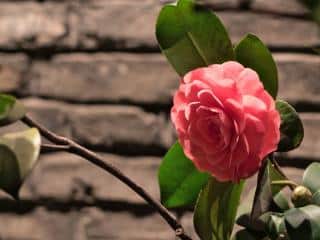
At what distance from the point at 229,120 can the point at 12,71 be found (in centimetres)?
82

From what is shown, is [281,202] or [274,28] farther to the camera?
[274,28]

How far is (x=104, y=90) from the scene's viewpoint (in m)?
1.25

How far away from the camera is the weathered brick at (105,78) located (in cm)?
122

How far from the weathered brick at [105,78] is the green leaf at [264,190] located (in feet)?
2.03

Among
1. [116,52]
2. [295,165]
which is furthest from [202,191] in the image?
[116,52]

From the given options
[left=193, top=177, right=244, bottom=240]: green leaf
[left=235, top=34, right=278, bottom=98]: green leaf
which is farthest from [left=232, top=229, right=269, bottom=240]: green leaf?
[left=235, top=34, right=278, bottom=98]: green leaf

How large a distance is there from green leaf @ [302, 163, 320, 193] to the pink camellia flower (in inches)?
2.9

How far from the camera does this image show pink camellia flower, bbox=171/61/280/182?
0.53 m

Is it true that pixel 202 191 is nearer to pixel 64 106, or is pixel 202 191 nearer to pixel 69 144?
pixel 69 144

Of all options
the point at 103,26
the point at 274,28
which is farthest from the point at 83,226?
the point at 274,28

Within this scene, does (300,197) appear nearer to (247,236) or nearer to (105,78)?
(247,236)

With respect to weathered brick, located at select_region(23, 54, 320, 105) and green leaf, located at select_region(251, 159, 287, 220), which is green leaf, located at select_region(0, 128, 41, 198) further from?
weathered brick, located at select_region(23, 54, 320, 105)

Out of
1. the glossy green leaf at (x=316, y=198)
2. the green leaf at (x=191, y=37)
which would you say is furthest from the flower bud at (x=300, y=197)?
the green leaf at (x=191, y=37)

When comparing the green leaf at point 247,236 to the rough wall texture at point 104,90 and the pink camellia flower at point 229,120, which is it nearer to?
the pink camellia flower at point 229,120
